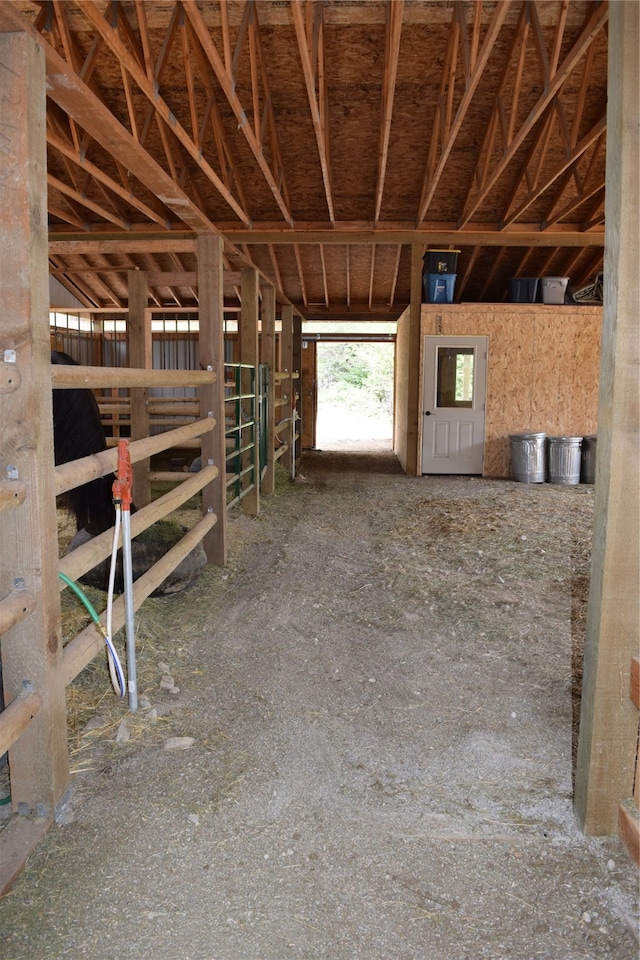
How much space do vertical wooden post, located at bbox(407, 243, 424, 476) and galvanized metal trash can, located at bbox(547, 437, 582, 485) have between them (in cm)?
192

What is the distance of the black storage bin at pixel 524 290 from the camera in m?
10.3

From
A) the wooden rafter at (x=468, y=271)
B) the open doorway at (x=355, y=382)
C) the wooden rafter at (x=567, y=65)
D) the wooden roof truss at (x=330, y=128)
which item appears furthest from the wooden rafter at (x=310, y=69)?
the open doorway at (x=355, y=382)

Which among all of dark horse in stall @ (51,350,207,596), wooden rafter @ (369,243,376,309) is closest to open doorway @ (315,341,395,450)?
wooden rafter @ (369,243,376,309)

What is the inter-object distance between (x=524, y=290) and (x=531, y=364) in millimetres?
1170

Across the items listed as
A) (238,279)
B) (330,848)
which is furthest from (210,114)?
(330,848)

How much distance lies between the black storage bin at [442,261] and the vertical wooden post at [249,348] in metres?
4.58

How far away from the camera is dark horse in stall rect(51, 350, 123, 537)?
383 cm

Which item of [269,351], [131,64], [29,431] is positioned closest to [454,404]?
[269,351]

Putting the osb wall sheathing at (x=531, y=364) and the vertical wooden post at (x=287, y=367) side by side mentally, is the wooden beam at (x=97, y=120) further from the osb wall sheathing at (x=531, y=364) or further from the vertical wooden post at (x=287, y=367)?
the osb wall sheathing at (x=531, y=364)

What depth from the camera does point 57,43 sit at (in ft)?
18.9

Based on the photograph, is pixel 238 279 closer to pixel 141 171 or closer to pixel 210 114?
pixel 141 171

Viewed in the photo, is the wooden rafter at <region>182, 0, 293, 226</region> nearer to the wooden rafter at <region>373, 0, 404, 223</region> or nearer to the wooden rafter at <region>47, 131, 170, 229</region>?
the wooden rafter at <region>373, 0, 404, 223</region>

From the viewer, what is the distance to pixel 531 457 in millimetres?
9750

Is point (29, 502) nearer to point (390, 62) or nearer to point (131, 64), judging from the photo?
point (131, 64)
